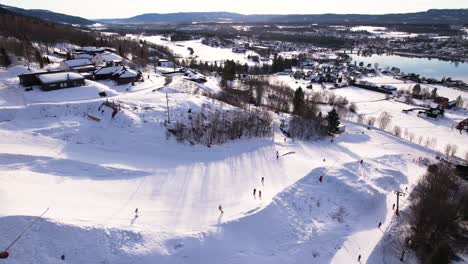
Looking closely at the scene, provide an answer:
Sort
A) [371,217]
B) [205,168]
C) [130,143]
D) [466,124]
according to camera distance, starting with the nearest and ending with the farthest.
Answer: [371,217] → [205,168] → [130,143] → [466,124]

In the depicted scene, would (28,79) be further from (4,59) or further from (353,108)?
(353,108)

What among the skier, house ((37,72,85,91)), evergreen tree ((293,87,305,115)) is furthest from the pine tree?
the skier

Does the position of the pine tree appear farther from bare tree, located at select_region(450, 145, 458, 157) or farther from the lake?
the lake

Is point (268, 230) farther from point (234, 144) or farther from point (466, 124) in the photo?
point (466, 124)

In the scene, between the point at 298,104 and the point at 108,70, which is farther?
the point at 298,104

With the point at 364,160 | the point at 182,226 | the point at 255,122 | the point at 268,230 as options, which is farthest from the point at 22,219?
the point at 364,160

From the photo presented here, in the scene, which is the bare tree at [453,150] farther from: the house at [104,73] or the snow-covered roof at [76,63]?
the snow-covered roof at [76,63]

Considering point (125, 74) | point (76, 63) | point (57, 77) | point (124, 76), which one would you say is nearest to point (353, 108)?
point (125, 74)
